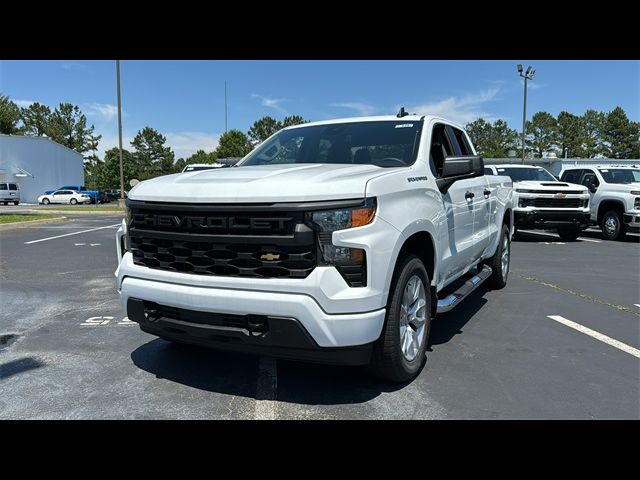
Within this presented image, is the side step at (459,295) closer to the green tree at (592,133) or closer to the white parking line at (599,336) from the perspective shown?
the white parking line at (599,336)

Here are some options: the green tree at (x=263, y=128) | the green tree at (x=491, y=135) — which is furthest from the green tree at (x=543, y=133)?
the green tree at (x=263, y=128)

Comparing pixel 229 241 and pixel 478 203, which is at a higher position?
pixel 478 203

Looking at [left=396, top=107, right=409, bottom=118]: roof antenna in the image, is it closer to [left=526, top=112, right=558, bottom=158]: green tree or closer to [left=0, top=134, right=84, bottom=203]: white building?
[left=0, top=134, right=84, bottom=203]: white building

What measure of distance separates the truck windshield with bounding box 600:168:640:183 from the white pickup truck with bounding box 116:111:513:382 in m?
12.2

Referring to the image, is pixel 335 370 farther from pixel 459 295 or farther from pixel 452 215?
pixel 452 215

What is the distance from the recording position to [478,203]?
509 centimetres

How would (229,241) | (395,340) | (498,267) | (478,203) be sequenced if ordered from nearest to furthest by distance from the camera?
(229,241), (395,340), (478,203), (498,267)

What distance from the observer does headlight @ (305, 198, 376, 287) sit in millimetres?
2732

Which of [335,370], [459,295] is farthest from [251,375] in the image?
[459,295]

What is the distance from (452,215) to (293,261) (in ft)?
6.49

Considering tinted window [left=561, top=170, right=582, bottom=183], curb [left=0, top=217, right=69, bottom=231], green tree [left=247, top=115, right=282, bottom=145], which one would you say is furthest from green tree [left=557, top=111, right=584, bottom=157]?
curb [left=0, top=217, right=69, bottom=231]

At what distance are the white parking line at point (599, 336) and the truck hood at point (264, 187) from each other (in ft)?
9.13
